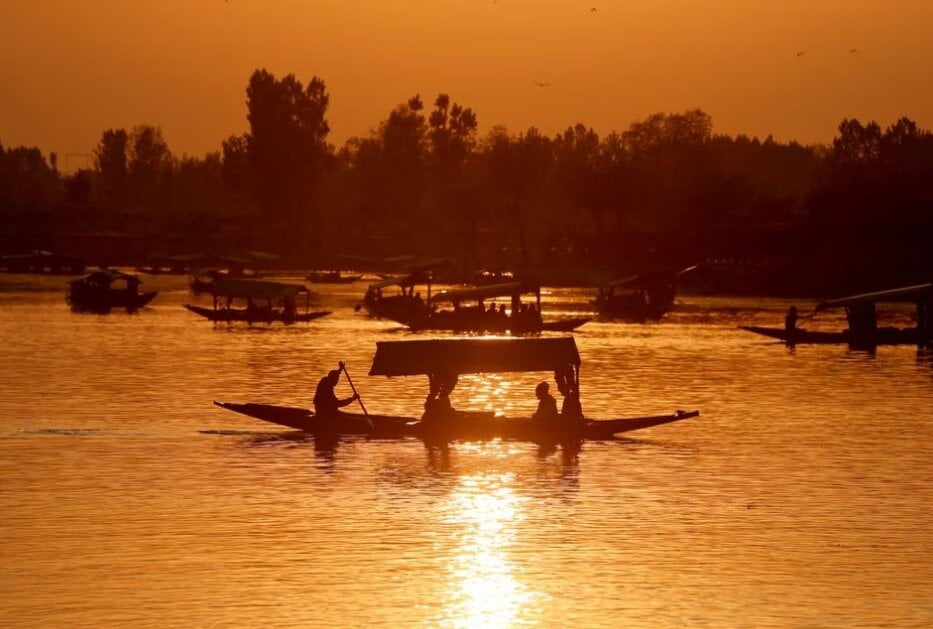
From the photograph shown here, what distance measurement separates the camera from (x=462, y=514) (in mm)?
28188

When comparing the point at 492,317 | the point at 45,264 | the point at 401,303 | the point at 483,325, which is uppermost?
the point at 45,264

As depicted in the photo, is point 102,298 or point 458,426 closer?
point 458,426

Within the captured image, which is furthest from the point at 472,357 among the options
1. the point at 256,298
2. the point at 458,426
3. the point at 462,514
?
the point at 256,298

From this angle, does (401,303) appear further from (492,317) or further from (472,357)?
(472,357)

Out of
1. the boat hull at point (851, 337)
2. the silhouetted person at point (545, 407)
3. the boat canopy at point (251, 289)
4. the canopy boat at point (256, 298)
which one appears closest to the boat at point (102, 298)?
the canopy boat at point (256, 298)

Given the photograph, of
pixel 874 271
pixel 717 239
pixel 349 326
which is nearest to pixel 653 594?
pixel 349 326

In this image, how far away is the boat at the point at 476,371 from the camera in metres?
33.6

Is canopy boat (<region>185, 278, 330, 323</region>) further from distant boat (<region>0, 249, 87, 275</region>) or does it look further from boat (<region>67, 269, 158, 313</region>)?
distant boat (<region>0, 249, 87, 275</region>)

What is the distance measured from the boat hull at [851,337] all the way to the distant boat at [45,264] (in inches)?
3837

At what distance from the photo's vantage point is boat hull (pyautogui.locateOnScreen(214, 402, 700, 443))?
34.1m

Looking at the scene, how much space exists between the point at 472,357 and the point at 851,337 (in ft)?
130

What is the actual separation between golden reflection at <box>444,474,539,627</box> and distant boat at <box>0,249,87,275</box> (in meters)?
129

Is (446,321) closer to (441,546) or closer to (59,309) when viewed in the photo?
(59,309)

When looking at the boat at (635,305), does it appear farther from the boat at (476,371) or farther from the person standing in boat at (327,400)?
the person standing in boat at (327,400)
